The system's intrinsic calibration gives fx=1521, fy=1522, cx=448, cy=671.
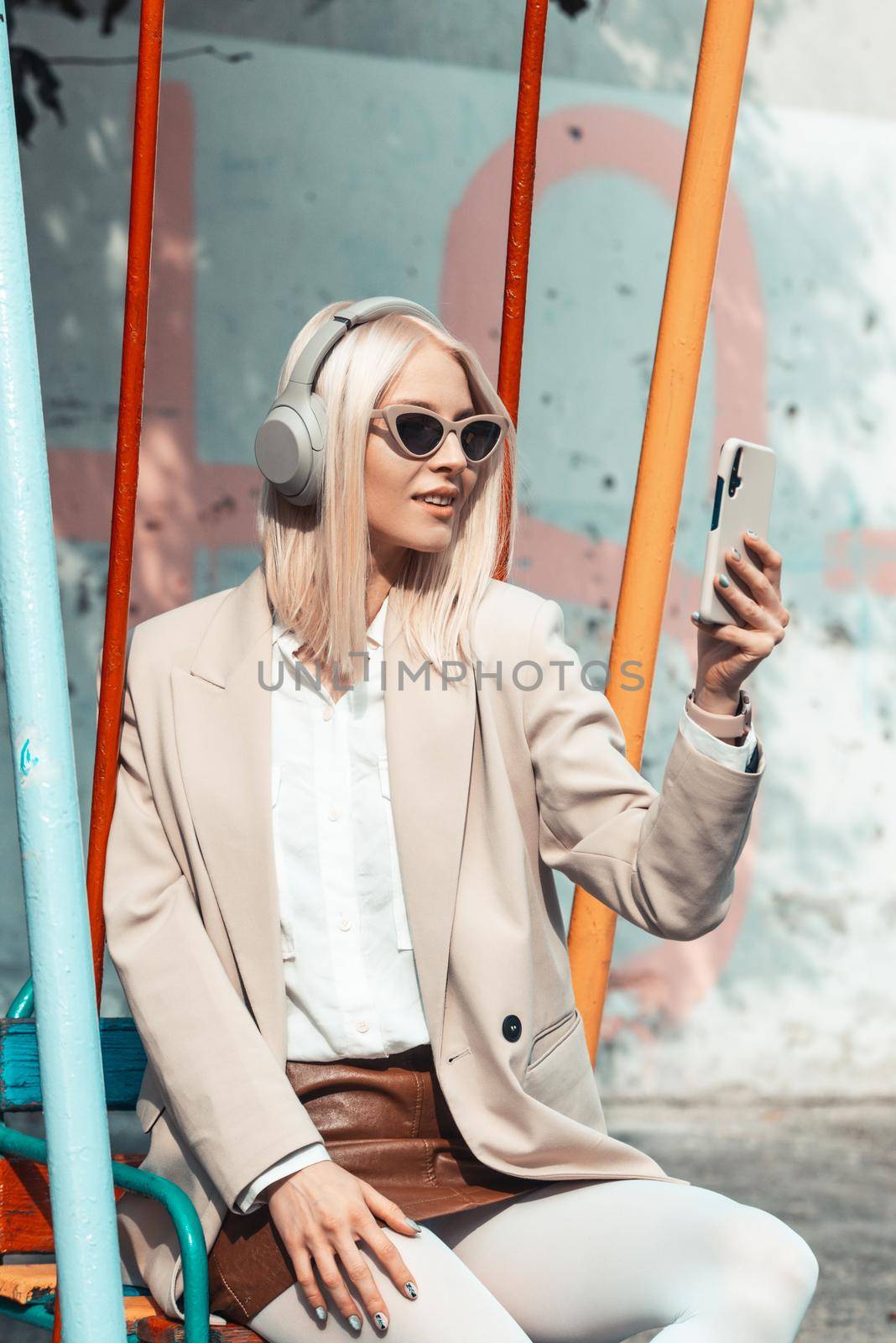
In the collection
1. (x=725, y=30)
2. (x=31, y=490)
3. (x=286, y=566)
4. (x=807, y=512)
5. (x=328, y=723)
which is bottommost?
(x=807, y=512)

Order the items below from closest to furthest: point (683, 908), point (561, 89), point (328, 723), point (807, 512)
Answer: point (683, 908) → point (328, 723) → point (561, 89) → point (807, 512)

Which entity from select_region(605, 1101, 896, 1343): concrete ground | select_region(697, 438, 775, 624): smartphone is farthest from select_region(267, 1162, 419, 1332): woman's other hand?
select_region(605, 1101, 896, 1343): concrete ground

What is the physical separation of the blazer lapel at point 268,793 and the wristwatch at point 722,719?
38 centimetres

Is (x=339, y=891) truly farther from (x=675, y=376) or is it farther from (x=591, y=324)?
(x=591, y=324)

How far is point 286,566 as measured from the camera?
86.0 inches

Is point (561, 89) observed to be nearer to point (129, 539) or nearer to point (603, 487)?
point (603, 487)

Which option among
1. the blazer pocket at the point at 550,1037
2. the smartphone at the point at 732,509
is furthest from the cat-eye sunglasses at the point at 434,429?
the blazer pocket at the point at 550,1037

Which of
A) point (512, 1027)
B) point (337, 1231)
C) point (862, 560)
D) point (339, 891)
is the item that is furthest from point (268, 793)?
point (862, 560)

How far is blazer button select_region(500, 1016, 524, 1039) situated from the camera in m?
2.03

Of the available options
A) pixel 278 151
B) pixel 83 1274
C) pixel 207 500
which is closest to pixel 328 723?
pixel 83 1274

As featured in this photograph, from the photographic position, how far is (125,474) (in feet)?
7.05

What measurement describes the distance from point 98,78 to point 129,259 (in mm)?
2709

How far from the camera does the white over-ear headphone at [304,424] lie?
2047 mm

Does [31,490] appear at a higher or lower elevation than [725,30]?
lower
